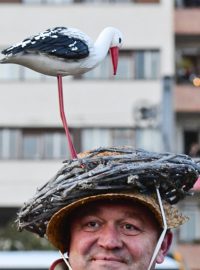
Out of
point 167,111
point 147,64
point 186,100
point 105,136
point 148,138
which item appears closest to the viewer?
point 167,111

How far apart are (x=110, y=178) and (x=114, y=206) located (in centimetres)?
12

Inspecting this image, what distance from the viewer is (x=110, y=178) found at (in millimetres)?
3758

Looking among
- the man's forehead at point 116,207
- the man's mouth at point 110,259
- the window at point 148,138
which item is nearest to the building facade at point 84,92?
the window at point 148,138

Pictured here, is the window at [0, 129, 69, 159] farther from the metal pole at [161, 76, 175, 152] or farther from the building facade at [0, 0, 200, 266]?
the metal pole at [161, 76, 175, 152]

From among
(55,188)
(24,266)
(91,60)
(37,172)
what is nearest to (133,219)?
(55,188)

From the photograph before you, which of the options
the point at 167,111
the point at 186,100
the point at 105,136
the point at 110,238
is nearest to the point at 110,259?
the point at 110,238

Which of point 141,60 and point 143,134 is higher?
point 141,60

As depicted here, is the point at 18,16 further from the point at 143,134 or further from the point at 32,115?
the point at 143,134

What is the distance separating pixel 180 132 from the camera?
32.1 m

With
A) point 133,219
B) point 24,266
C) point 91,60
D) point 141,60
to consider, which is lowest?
point 24,266

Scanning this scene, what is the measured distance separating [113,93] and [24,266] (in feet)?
44.6

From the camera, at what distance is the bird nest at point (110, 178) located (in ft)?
12.4

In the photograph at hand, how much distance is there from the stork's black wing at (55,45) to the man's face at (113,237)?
0.51 meters

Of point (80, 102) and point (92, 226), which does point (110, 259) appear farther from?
A: point (80, 102)
